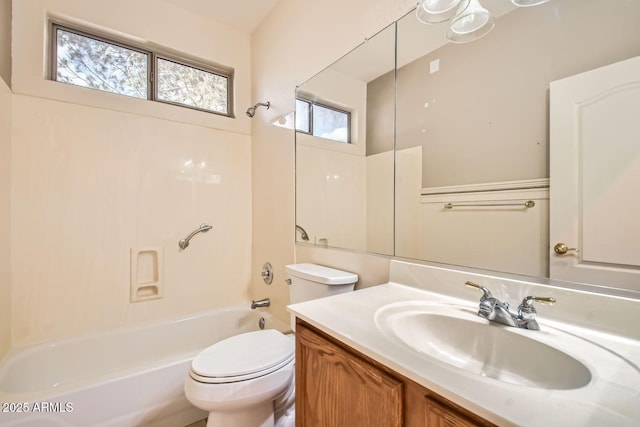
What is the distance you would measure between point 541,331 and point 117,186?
2.31 meters

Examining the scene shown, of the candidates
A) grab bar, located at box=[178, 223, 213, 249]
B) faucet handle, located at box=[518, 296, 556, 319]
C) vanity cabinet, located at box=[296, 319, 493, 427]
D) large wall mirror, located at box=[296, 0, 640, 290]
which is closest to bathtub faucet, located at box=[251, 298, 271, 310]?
grab bar, located at box=[178, 223, 213, 249]

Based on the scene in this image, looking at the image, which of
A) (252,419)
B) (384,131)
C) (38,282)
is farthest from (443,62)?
(38,282)

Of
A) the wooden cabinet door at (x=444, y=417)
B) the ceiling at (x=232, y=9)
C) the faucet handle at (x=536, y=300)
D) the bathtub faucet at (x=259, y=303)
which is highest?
the ceiling at (x=232, y=9)

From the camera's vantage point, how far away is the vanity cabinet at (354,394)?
1.72 ft

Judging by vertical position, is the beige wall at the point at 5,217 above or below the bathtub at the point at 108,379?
above

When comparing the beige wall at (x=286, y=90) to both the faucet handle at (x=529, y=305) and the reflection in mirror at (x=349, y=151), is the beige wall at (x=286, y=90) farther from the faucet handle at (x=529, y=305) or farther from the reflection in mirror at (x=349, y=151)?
the faucet handle at (x=529, y=305)

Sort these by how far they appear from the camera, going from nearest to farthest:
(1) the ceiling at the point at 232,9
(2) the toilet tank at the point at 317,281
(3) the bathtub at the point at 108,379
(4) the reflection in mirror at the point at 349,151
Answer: (3) the bathtub at the point at 108,379
(2) the toilet tank at the point at 317,281
(4) the reflection in mirror at the point at 349,151
(1) the ceiling at the point at 232,9

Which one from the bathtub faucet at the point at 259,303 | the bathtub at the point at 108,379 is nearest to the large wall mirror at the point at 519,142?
the bathtub faucet at the point at 259,303

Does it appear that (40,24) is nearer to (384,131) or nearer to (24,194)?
(24,194)

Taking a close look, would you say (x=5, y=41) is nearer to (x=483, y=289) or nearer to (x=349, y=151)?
(x=349, y=151)

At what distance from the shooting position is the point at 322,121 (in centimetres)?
177

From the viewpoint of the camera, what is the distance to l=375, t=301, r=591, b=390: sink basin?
625mm

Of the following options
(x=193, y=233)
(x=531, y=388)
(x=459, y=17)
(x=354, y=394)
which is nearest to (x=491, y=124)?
(x=459, y=17)

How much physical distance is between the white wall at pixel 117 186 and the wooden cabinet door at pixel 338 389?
1.53 m
